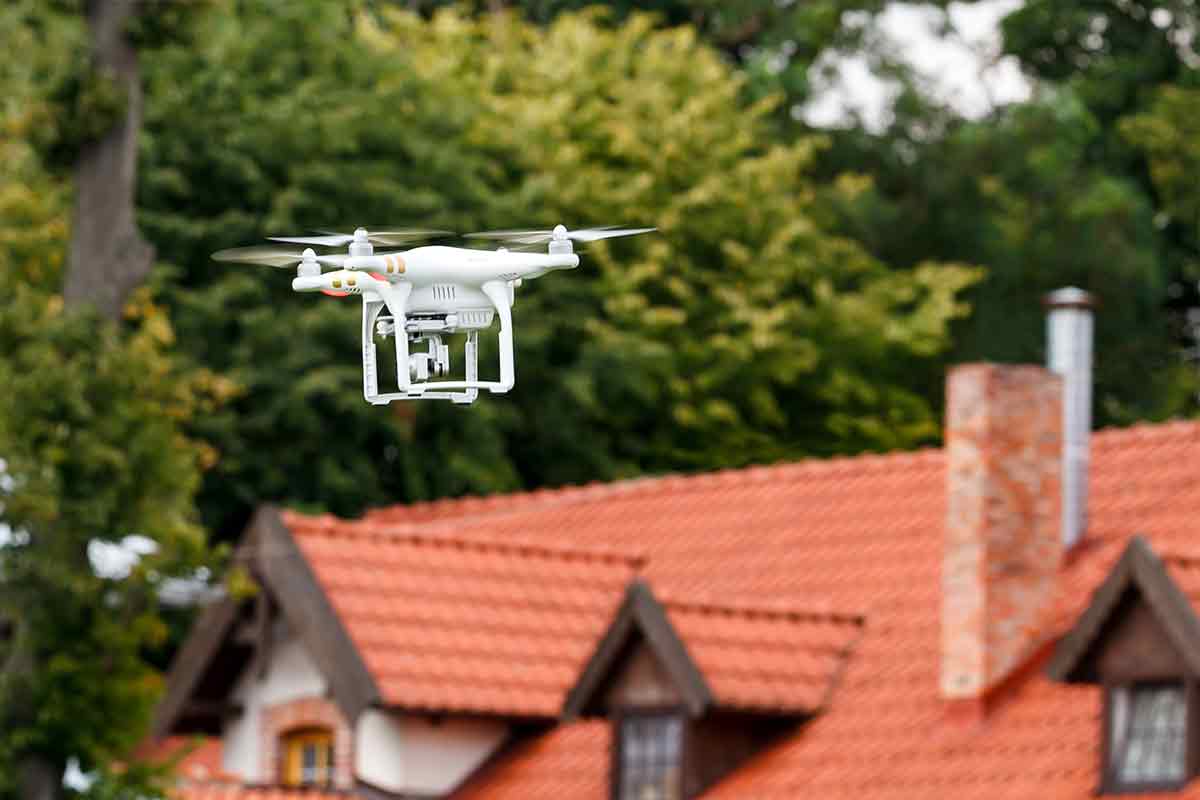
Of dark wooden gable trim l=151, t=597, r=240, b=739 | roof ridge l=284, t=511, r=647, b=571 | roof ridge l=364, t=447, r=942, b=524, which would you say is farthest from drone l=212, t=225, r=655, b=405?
roof ridge l=364, t=447, r=942, b=524

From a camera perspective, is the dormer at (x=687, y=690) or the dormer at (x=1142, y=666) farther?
the dormer at (x=687, y=690)

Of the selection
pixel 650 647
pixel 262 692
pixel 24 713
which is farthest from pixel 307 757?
pixel 650 647

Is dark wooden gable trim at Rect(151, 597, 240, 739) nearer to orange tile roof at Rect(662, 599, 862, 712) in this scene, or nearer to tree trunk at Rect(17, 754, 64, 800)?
tree trunk at Rect(17, 754, 64, 800)

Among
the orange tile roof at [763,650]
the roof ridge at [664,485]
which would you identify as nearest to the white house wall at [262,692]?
the orange tile roof at [763,650]

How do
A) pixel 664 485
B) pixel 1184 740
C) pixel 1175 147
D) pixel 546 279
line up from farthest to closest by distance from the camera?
1. pixel 1175 147
2. pixel 546 279
3. pixel 664 485
4. pixel 1184 740

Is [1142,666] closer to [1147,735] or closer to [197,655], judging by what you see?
[1147,735]

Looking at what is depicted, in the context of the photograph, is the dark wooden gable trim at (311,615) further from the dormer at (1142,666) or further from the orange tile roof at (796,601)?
the dormer at (1142,666)
